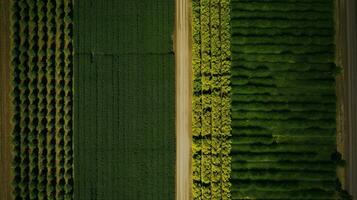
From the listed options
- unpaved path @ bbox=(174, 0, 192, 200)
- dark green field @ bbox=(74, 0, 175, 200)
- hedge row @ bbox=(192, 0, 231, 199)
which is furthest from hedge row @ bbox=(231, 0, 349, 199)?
dark green field @ bbox=(74, 0, 175, 200)

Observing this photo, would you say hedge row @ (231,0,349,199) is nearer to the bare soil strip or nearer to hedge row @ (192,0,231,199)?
hedge row @ (192,0,231,199)

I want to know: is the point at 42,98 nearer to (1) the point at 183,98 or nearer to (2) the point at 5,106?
(2) the point at 5,106

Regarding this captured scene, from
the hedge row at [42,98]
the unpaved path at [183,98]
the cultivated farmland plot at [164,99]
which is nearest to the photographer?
the hedge row at [42,98]

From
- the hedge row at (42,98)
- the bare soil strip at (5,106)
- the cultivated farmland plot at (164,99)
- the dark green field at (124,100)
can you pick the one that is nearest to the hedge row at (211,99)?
the cultivated farmland plot at (164,99)

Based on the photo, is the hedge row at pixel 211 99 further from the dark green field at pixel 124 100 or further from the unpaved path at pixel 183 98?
the dark green field at pixel 124 100

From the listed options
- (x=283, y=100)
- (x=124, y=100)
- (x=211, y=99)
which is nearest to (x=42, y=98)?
(x=124, y=100)

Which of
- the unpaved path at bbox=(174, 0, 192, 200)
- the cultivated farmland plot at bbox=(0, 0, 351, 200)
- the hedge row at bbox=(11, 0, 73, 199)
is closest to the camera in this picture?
the hedge row at bbox=(11, 0, 73, 199)

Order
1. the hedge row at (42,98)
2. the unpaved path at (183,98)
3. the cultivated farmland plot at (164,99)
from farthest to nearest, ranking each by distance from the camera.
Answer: the unpaved path at (183,98) → the cultivated farmland plot at (164,99) → the hedge row at (42,98)
